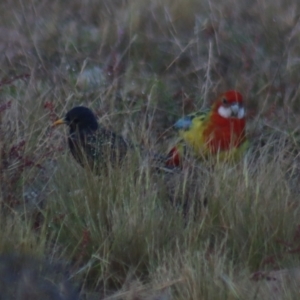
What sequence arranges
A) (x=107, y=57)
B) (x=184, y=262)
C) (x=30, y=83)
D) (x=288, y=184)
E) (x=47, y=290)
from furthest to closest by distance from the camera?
(x=107, y=57) < (x=30, y=83) < (x=288, y=184) < (x=184, y=262) < (x=47, y=290)

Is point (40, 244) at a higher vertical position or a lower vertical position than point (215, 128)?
higher

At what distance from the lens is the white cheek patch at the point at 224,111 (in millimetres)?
6018

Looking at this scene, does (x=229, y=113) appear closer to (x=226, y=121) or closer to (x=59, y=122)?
(x=226, y=121)

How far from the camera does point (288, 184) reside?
492 centimetres

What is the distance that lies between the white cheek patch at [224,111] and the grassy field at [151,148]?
0.31 meters

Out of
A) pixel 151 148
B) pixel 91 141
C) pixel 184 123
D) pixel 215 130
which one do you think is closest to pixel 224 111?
pixel 215 130

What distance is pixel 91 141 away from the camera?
18.0ft

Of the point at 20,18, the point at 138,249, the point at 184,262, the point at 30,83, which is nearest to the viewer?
the point at 184,262

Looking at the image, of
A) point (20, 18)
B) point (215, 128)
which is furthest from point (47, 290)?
point (20, 18)

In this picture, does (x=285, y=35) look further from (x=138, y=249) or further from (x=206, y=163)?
(x=138, y=249)

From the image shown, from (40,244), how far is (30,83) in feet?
9.05

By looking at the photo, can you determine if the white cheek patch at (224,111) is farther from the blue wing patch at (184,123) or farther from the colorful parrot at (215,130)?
the blue wing patch at (184,123)

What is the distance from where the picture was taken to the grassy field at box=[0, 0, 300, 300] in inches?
161

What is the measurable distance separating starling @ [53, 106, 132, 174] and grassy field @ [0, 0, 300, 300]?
0.09m
